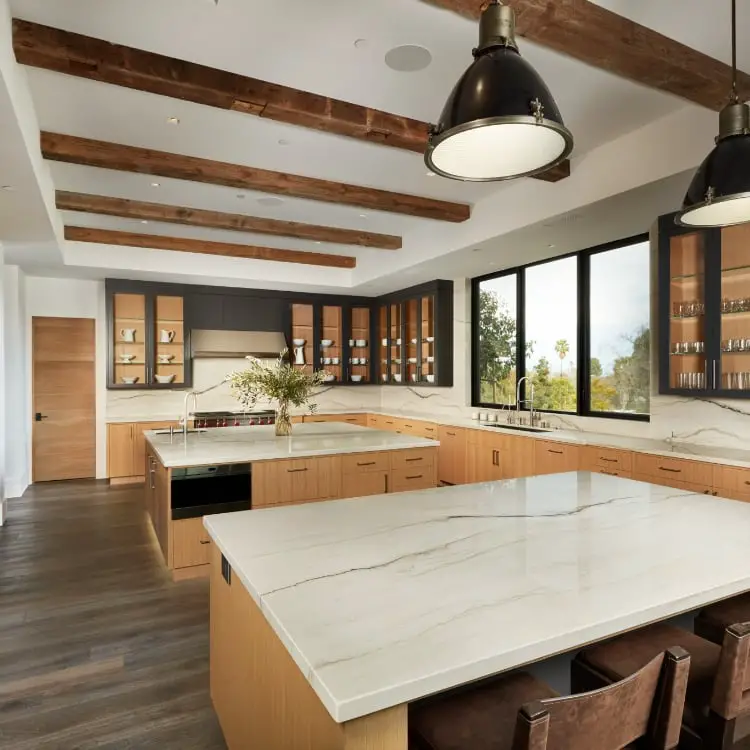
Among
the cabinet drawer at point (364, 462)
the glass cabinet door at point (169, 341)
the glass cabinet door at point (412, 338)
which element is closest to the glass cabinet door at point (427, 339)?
the glass cabinet door at point (412, 338)

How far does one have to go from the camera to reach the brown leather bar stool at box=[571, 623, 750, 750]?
124cm

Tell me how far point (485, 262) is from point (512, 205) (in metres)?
1.45

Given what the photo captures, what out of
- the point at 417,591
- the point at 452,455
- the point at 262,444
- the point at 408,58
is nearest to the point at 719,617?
the point at 417,591

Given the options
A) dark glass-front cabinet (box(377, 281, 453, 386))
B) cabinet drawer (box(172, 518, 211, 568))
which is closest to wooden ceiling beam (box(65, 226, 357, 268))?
dark glass-front cabinet (box(377, 281, 453, 386))

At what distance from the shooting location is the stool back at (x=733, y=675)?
1223mm

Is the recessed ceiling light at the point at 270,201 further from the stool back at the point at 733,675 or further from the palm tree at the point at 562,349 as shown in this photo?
the stool back at the point at 733,675

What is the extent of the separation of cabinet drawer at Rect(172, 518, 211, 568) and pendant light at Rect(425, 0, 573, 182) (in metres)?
3.04

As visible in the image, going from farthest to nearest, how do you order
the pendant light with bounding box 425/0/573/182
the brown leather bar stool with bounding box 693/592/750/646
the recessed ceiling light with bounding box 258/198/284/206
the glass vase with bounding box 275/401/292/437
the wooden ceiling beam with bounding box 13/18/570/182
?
the recessed ceiling light with bounding box 258/198/284/206, the glass vase with bounding box 275/401/292/437, the wooden ceiling beam with bounding box 13/18/570/182, the brown leather bar stool with bounding box 693/592/750/646, the pendant light with bounding box 425/0/573/182

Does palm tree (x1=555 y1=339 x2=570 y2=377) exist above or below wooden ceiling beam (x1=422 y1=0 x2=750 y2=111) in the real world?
below

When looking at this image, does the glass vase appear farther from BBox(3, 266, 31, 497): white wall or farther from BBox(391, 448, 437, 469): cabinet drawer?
BBox(3, 266, 31, 497): white wall

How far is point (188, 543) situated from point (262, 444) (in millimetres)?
932

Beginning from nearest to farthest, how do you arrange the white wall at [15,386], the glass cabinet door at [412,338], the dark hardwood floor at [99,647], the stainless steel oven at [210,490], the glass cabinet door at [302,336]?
1. the dark hardwood floor at [99,647]
2. the stainless steel oven at [210,490]
3. the white wall at [15,386]
4. the glass cabinet door at [412,338]
5. the glass cabinet door at [302,336]

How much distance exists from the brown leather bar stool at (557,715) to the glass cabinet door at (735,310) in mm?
3313

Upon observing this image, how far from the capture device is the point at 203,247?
690cm
